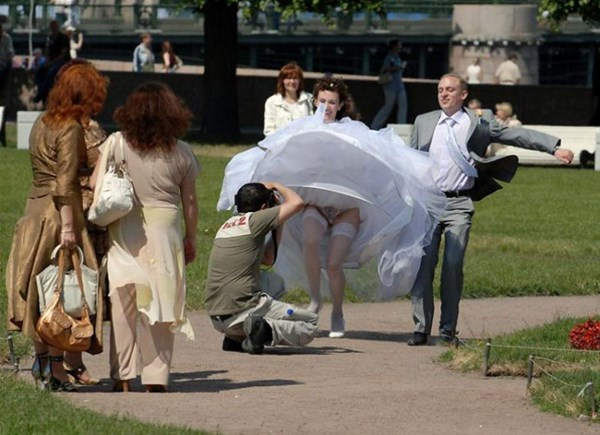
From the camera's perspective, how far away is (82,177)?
31.2 ft

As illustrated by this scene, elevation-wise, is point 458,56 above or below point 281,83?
below

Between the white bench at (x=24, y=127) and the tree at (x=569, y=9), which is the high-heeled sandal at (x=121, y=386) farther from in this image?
the tree at (x=569, y=9)

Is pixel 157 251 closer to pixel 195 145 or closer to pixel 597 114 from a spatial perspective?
pixel 195 145

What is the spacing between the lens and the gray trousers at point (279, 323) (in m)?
11.2

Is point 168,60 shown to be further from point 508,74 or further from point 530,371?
point 530,371

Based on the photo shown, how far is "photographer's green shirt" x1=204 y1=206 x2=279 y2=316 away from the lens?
1130 cm

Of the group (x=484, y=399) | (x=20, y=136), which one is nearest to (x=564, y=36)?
(x=20, y=136)

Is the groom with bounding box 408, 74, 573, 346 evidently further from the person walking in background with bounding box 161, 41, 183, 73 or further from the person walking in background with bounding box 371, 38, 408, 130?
the person walking in background with bounding box 161, 41, 183, 73

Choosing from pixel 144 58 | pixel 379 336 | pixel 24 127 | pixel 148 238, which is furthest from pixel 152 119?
pixel 144 58

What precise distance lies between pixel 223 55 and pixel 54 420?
84.5ft

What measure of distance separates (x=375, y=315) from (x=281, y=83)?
1981 mm

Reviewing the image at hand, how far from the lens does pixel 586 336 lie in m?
10.8

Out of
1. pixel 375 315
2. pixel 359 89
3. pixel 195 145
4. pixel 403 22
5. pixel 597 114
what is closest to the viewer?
pixel 375 315

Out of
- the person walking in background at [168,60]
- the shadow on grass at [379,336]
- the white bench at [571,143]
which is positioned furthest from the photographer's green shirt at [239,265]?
the person walking in background at [168,60]
